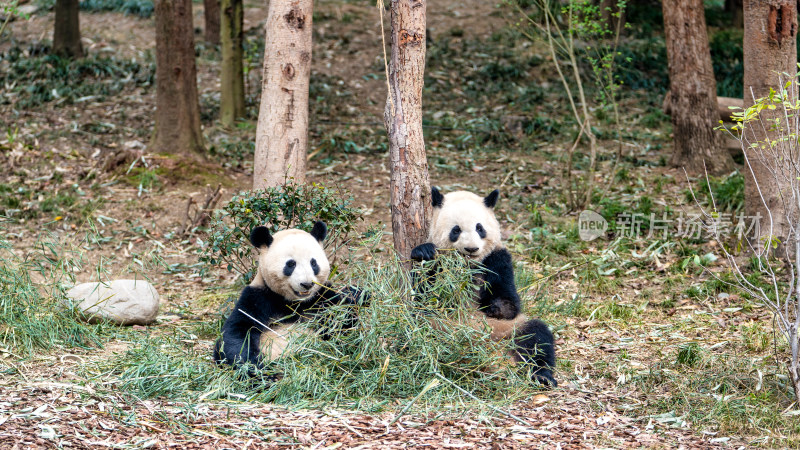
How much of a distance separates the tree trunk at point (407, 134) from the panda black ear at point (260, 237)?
0.89m

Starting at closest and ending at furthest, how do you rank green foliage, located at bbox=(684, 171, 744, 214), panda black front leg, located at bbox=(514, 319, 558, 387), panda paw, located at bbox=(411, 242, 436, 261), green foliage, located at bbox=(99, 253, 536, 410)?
green foliage, located at bbox=(99, 253, 536, 410) → panda paw, located at bbox=(411, 242, 436, 261) → panda black front leg, located at bbox=(514, 319, 558, 387) → green foliage, located at bbox=(684, 171, 744, 214)

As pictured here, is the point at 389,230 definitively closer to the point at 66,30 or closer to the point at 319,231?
the point at 319,231

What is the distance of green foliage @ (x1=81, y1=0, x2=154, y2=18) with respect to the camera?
16.2 m

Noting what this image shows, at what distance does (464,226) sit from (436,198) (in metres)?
0.30

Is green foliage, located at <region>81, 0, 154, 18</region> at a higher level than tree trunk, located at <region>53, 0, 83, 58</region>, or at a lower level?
higher

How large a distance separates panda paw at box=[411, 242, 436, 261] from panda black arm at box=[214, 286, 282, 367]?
3.18 feet

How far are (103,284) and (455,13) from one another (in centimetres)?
1196

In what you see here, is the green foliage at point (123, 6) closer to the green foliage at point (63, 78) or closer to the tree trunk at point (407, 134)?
the green foliage at point (63, 78)

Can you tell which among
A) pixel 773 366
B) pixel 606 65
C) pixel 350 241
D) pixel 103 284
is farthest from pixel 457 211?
pixel 606 65

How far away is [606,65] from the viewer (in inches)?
334

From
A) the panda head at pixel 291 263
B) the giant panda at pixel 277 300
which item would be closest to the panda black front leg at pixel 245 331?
the giant panda at pixel 277 300

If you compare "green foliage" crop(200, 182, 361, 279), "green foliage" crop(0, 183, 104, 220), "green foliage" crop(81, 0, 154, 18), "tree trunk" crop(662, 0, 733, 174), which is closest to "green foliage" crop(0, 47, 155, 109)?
"green foliage" crop(81, 0, 154, 18)

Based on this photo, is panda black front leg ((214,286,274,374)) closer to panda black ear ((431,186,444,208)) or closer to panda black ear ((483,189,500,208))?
panda black ear ((431,186,444,208))

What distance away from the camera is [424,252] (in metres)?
4.73
